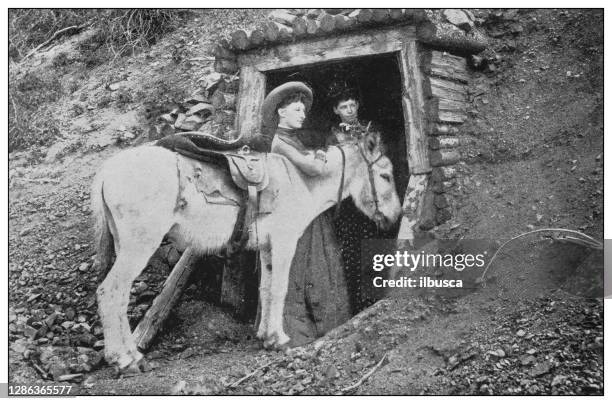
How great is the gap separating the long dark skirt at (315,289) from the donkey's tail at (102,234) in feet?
4.05

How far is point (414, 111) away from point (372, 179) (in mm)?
561

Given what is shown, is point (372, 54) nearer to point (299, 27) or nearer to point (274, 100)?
point (299, 27)

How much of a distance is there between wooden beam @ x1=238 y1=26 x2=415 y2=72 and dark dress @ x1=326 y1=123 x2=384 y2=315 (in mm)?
518

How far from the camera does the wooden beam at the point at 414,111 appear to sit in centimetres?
508

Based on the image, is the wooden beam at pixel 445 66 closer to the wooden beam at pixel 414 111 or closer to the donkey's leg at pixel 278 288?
the wooden beam at pixel 414 111

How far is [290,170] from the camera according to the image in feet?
16.9

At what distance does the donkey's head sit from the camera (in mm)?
5219

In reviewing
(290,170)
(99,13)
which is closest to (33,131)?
(99,13)

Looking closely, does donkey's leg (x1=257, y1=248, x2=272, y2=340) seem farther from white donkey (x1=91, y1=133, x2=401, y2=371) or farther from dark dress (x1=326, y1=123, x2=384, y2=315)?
dark dress (x1=326, y1=123, x2=384, y2=315)

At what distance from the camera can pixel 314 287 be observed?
5145 millimetres

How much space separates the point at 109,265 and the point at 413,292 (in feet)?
6.78

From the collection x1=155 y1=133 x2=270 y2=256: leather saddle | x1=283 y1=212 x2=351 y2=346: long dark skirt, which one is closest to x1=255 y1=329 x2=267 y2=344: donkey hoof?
x1=283 y1=212 x2=351 y2=346: long dark skirt

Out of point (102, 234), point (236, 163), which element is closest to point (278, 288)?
point (236, 163)

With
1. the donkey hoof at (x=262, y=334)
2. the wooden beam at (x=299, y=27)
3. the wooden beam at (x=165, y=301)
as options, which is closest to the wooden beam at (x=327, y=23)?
the wooden beam at (x=299, y=27)
